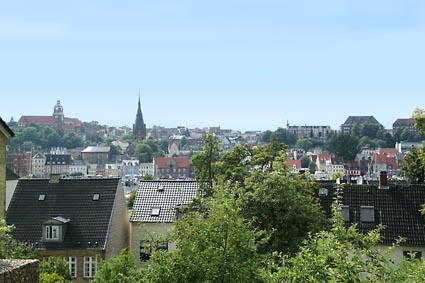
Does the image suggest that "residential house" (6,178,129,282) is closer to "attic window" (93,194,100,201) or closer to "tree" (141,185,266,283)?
"attic window" (93,194,100,201)

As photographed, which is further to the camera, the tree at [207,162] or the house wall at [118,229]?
the tree at [207,162]

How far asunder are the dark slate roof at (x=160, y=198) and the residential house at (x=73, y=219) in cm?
108

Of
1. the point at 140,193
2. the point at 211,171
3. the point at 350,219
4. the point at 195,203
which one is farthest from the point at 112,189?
the point at 350,219

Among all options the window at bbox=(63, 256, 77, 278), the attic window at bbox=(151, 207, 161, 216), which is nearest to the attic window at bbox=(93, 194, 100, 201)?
the attic window at bbox=(151, 207, 161, 216)

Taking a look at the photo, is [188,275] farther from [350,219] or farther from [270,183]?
[350,219]

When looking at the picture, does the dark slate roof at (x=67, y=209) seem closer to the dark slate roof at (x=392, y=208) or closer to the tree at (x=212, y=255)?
the dark slate roof at (x=392, y=208)

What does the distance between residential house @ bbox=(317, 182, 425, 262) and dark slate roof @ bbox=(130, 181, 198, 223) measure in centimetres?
713

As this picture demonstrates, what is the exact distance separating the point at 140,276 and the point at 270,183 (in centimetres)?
907

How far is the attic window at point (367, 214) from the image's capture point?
31.6 metres

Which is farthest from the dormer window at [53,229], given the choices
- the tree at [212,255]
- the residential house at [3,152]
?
the tree at [212,255]

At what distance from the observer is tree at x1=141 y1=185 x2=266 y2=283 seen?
15.6m

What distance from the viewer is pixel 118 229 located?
35.5 meters

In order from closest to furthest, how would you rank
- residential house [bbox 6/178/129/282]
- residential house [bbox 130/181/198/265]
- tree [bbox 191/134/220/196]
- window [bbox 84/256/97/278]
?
window [bbox 84/256/97/278], residential house [bbox 6/178/129/282], residential house [bbox 130/181/198/265], tree [bbox 191/134/220/196]

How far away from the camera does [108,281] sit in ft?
72.5
